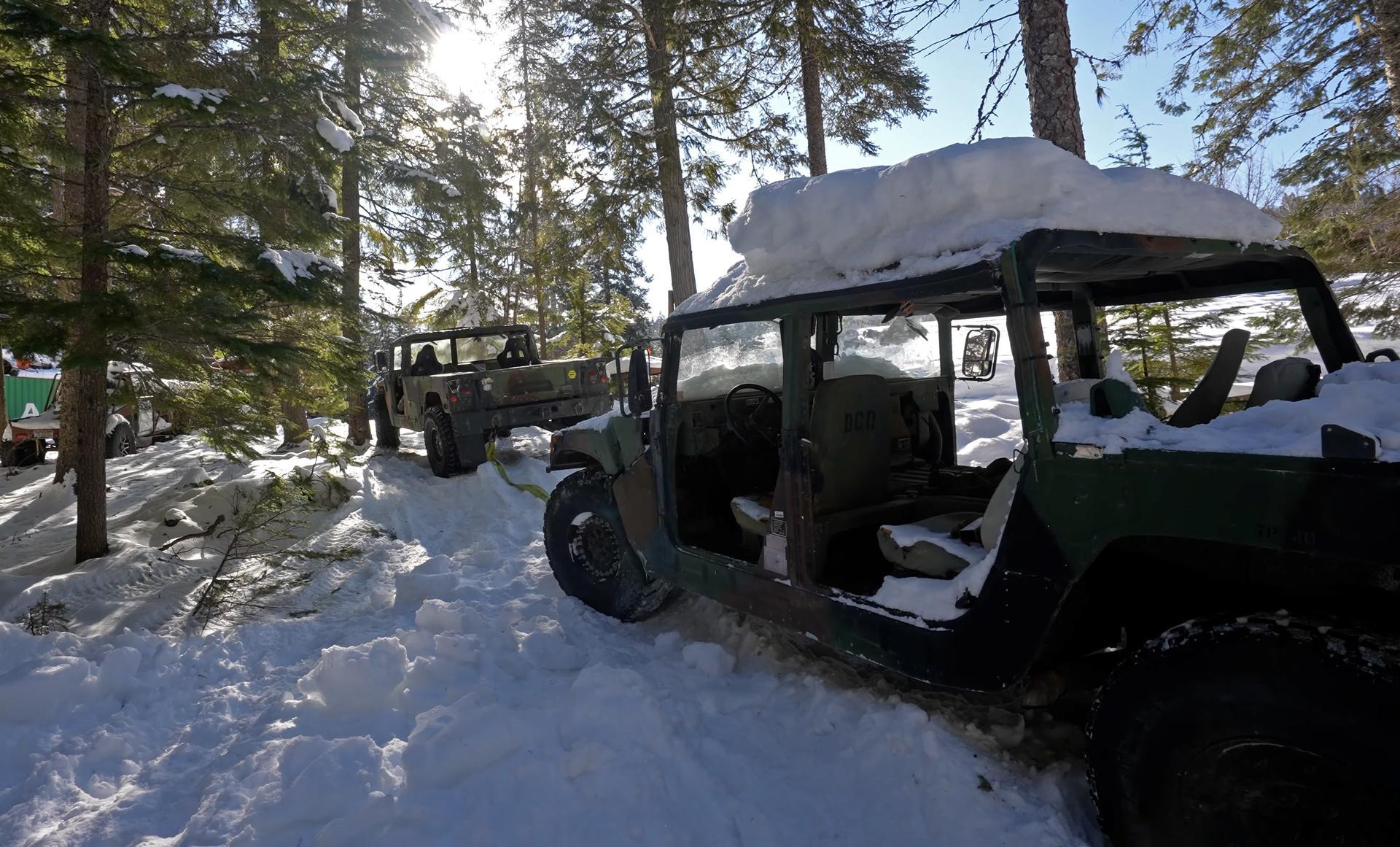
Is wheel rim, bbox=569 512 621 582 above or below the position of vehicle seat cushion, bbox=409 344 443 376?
below

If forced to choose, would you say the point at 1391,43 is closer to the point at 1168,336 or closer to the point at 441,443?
the point at 1168,336

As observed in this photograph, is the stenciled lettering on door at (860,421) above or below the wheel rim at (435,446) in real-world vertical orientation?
below

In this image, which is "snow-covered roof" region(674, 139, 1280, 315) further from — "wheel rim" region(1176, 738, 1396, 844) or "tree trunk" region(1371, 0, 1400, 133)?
"tree trunk" region(1371, 0, 1400, 133)

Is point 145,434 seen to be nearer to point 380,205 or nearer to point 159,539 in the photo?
point 380,205

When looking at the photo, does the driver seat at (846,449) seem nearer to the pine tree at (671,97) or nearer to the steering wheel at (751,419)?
the steering wheel at (751,419)

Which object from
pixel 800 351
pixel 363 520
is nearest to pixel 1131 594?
pixel 800 351

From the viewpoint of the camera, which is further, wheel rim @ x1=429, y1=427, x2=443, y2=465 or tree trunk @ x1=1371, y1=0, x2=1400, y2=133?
wheel rim @ x1=429, y1=427, x2=443, y2=465

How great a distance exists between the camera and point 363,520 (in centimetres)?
698

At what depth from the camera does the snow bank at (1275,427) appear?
174 centimetres

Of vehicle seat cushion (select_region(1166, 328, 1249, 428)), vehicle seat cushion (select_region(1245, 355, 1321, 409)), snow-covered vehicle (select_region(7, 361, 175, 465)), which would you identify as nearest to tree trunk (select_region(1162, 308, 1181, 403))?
vehicle seat cushion (select_region(1166, 328, 1249, 428))

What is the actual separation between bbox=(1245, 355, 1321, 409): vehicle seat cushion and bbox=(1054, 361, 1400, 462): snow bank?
29 centimetres

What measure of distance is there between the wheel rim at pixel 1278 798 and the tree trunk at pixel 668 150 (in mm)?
9734

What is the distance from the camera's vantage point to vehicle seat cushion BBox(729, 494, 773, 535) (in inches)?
130

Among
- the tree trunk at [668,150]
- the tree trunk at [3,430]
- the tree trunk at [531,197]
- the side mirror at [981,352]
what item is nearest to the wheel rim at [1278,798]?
the side mirror at [981,352]
